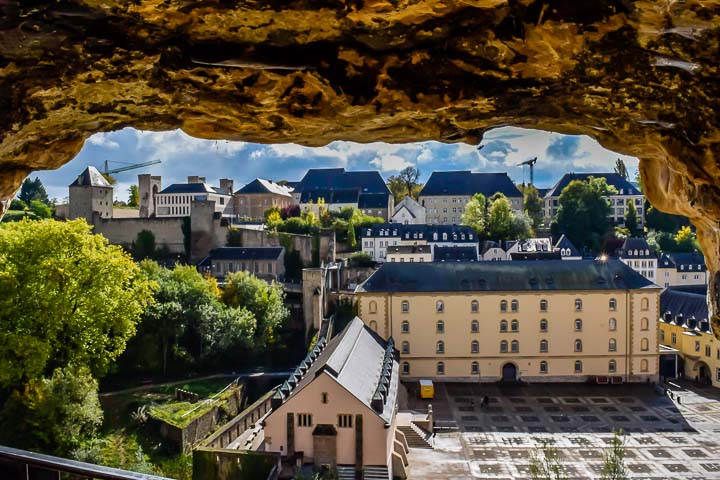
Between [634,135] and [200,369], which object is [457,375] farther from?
[634,135]

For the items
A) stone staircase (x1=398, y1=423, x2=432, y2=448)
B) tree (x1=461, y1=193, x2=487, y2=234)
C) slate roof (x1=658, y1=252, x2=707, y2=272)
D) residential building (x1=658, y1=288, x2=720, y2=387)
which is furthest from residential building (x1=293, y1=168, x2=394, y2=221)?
stone staircase (x1=398, y1=423, x2=432, y2=448)

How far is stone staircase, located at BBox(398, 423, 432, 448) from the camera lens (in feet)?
80.9

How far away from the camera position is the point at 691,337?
122ft

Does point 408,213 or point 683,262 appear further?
point 408,213

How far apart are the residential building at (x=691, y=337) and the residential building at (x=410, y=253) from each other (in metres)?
16.4

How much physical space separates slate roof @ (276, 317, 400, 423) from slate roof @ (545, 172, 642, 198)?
45.3m

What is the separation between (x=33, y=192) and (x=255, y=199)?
25606 mm

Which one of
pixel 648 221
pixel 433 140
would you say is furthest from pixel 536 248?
pixel 433 140

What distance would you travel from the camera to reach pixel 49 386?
1911cm

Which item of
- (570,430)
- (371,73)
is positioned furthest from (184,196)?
(371,73)

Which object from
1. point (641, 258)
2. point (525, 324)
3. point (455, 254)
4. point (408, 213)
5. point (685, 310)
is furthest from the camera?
point (408, 213)

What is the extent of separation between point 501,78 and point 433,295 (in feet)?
103

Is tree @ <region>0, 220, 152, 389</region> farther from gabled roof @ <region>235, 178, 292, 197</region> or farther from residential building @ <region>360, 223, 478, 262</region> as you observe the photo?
gabled roof @ <region>235, 178, 292, 197</region>

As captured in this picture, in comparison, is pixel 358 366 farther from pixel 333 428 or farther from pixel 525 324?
pixel 525 324
